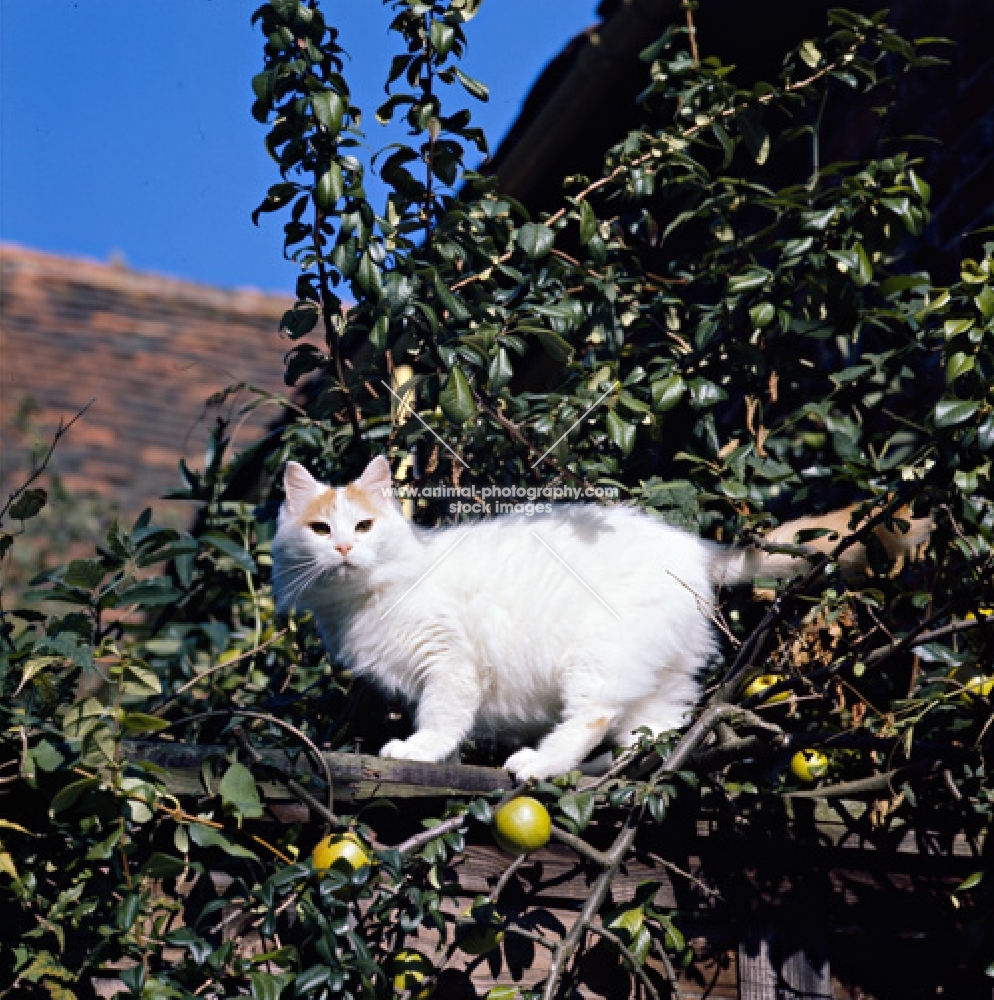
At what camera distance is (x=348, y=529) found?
9.48ft

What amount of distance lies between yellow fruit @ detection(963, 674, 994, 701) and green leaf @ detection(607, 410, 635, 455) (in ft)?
2.68

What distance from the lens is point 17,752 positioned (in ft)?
7.00

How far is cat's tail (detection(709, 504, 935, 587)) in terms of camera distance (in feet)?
8.35

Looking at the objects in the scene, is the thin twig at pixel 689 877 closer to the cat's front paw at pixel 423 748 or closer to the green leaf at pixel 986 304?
the cat's front paw at pixel 423 748

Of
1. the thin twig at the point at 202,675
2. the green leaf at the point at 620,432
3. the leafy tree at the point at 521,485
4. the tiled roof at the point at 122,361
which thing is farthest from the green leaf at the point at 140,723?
the tiled roof at the point at 122,361

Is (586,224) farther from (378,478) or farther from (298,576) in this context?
(298,576)

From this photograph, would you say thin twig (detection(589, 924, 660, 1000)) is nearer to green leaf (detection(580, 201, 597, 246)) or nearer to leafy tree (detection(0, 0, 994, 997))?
leafy tree (detection(0, 0, 994, 997))

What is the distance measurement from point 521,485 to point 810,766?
3.48 feet

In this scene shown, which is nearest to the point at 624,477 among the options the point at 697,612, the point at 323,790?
the point at 697,612

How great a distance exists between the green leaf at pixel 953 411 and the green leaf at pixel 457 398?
857 millimetres

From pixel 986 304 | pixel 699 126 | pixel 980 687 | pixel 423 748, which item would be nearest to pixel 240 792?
pixel 423 748

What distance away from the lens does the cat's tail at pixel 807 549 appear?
2545 mm

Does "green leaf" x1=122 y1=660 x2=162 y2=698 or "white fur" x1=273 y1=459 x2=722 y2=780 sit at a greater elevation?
"white fur" x1=273 y1=459 x2=722 y2=780

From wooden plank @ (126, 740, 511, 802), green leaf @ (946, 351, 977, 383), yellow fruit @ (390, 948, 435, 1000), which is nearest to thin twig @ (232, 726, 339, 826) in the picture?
wooden plank @ (126, 740, 511, 802)
